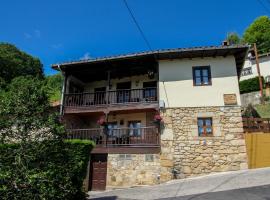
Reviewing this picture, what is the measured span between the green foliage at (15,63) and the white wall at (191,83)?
16.3 metres

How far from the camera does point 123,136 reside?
45.4 feet

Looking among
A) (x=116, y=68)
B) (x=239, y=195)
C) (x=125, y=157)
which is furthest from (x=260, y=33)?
(x=239, y=195)

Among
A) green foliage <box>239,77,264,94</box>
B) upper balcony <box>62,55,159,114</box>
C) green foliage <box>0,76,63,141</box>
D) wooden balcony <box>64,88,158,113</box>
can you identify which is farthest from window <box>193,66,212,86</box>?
green foliage <box>239,77,264,94</box>

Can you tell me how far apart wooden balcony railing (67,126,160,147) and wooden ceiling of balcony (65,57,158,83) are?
3.87m

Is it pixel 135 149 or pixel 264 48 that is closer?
pixel 135 149

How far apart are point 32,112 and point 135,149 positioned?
6.77 metres

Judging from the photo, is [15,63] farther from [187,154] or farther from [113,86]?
[187,154]

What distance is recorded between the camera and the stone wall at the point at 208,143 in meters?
11.8

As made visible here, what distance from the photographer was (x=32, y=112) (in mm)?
6902

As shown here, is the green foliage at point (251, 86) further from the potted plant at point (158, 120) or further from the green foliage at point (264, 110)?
the potted plant at point (158, 120)

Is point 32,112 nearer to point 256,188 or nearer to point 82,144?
point 82,144

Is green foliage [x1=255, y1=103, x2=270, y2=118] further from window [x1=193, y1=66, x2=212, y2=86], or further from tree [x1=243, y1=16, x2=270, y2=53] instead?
tree [x1=243, y1=16, x2=270, y2=53]

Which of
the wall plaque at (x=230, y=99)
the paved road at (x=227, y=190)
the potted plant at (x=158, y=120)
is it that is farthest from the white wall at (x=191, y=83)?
the paved road at (x=227, y=190)

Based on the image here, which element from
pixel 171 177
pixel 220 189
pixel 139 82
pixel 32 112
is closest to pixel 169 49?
pixel 139 82
